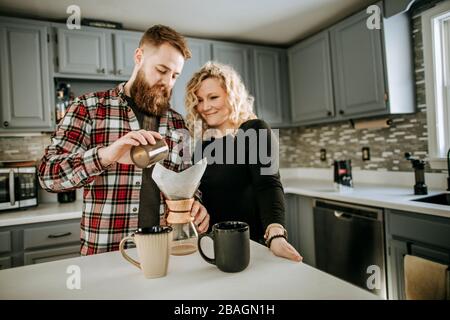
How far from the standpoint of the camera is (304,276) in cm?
64

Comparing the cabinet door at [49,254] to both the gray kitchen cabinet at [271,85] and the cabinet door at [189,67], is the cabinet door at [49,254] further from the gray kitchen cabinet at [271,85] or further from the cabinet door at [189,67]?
the gray kitchen cabinet at [271,85]

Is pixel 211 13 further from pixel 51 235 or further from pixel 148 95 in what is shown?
pixel 51 235

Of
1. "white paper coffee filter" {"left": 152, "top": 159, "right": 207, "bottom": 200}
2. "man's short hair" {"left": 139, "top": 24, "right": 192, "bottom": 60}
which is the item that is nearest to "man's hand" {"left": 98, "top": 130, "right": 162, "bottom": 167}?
"white paper coffee filter" {"left": 152, "top": 159, "right": 207, "bottom": 200}

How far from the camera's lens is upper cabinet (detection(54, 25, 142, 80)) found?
90.7 inches

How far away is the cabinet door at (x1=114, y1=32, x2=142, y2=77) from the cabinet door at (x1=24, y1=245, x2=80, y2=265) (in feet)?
4.49

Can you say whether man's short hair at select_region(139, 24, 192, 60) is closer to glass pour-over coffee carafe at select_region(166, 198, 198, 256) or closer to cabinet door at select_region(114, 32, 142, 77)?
glass pour-over coffee carafe at select_region(166, 198, 198, 256)

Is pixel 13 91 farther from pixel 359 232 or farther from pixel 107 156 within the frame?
pixel 359 232

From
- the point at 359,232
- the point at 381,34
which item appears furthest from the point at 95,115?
the point at 381,34

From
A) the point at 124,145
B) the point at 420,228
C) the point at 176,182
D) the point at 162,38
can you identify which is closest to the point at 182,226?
the point at 176,182

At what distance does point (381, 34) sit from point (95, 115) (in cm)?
200

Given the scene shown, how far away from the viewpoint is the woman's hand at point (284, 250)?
0.74 metres

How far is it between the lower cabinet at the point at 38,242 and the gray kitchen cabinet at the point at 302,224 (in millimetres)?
1659

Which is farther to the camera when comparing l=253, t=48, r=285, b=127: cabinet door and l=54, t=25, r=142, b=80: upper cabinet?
l=253, t=48, r=285, b=127: cabinet door

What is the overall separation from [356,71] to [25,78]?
2.46 meters
